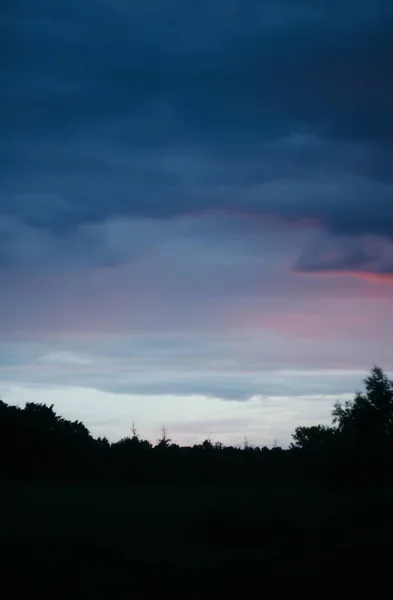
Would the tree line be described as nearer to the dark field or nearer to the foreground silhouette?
the foreground silhouette

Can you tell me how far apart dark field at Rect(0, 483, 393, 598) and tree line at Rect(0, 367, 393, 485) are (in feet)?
47.4

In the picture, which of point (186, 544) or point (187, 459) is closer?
point (186, 544)

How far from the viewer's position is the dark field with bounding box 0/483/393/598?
14.4 m

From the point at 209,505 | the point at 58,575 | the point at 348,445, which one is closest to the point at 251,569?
the point at 58,575

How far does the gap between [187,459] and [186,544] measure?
122ft

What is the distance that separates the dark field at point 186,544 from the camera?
47.2 ft

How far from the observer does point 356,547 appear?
17.8 m

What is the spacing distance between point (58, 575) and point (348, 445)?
106ft

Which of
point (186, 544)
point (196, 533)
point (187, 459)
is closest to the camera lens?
point (186, 544)

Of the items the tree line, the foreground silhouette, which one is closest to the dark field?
the foreground silhouette

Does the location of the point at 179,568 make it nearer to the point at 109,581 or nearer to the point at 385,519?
the point at 109,581

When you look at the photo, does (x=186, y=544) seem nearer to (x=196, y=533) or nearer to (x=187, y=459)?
(x=196, y=533)

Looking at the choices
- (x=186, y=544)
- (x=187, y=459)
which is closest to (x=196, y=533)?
(x=186, y=544)

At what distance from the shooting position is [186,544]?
1962cm
